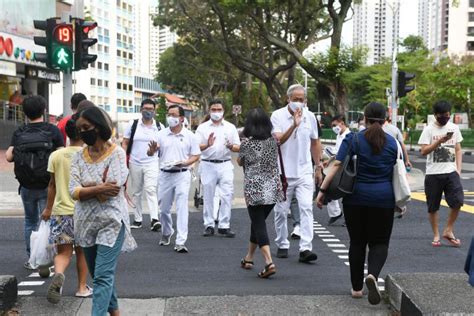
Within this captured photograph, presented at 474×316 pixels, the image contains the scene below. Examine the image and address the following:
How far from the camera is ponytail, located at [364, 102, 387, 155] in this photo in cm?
593

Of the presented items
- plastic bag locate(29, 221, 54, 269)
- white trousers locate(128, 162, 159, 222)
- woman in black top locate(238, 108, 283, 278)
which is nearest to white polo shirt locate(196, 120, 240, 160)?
white trousers locate(128, 162, 159, 222)

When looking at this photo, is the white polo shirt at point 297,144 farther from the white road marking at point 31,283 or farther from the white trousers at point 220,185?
the white road marking at point 31,283

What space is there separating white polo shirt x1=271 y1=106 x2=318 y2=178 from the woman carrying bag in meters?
1.68

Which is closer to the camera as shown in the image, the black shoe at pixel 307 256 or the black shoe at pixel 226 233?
the black shoe at pixel 307 256

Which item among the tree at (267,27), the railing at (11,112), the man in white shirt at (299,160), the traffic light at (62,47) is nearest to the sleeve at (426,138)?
the man in white shirt at (299,160)

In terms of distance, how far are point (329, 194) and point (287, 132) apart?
160 cm

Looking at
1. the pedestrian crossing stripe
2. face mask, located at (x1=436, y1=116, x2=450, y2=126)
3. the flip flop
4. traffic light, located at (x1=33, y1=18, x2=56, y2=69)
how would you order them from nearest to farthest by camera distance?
1. face mask, located at (x1=436, y1=116, x2=450, y2=126)
2. the flip flop
3. traffic light, located at (x1=33, y1=18, x2=56, y2=69)
4. the pedestrian crossing stripe

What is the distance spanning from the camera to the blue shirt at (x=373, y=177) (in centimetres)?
594

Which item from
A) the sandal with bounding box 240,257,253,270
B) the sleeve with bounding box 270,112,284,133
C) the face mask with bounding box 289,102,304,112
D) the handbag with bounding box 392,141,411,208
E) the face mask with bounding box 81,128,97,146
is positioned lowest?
the sandal with bounding box 240,257,253,270

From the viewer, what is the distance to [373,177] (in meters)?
5.98

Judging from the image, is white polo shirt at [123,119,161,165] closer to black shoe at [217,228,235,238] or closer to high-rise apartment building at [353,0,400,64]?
black shoe at [217,228,235,238]

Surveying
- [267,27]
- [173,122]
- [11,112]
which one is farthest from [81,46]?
[11,112]

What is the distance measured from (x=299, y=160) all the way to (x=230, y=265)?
4.58ft

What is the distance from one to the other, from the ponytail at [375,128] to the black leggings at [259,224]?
1.55 m
